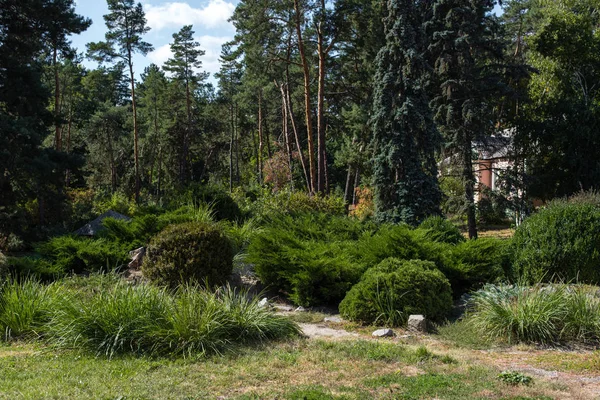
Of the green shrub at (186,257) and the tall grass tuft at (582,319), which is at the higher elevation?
the green shrub at (186,257)

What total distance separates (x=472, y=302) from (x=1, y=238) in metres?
15.6

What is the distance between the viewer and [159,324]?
19.9ft

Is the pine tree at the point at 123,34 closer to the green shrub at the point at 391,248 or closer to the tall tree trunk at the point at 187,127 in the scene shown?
the tall tree trunk at the point at 187,127

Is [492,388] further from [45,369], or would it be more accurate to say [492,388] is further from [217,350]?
[45,369]

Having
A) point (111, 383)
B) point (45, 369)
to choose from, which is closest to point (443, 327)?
point (111, 383)

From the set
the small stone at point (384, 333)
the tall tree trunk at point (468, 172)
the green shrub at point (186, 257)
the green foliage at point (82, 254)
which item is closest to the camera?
the small stone at point (384, 333)

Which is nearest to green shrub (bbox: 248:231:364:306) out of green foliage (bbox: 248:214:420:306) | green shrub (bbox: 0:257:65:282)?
green foliage (bbox: 248:214:420:306)

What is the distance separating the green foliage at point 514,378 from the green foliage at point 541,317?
1557mm

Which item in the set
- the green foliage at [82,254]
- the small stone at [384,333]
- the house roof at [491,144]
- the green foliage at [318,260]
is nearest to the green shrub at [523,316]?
the small stone at [384,333]

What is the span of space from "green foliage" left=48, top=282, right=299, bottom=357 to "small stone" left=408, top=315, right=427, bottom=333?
1569 millimetres

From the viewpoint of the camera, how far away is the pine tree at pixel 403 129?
56.1 ft

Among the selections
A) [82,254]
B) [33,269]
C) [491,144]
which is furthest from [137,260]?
[491,144]

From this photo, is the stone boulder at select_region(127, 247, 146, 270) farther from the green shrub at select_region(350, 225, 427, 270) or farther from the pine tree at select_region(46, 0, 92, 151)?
the pine tree at select_region(46, 0, 92, 151)

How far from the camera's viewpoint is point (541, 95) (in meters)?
22.2
